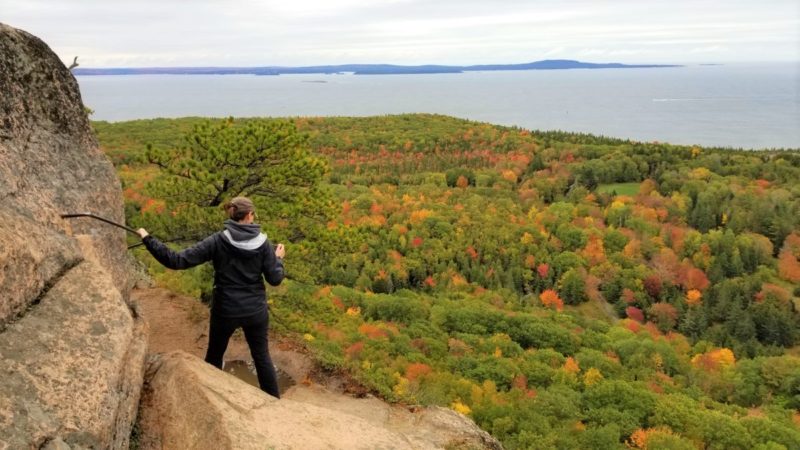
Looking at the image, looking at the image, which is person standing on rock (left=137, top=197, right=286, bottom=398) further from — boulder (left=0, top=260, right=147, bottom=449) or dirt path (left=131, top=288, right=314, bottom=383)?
dirt path (left=131, top=288, right=314, bottom=383)

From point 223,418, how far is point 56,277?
2.73 m

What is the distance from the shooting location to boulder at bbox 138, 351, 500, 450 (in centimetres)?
739

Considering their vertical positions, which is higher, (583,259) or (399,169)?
(399,169)

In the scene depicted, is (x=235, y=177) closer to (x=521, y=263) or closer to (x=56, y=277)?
(x=56, y=277)

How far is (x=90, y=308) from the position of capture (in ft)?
23.3

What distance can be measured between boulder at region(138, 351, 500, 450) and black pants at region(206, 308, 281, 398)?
300mm

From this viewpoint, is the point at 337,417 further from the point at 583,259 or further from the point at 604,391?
the point at 583,259

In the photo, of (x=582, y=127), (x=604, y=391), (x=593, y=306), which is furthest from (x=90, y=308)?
(x=582, y=127)

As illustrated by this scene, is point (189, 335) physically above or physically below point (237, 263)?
below

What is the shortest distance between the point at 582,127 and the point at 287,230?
17633 cm

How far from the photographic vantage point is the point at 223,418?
24.4ft

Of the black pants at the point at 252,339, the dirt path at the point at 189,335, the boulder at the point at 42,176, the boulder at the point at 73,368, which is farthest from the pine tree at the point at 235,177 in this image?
the boulder at the point at 73,368

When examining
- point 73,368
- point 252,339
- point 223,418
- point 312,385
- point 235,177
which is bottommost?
point 312,385

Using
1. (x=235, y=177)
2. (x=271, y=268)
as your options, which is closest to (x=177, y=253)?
(x=271, y=268)
